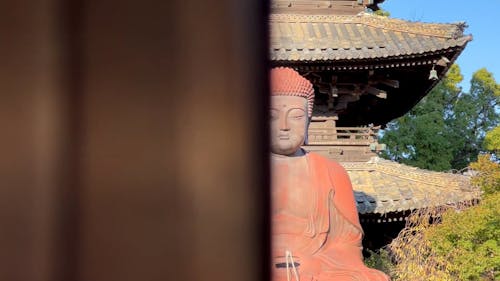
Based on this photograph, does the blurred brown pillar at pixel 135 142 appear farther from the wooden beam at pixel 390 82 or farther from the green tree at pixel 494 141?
the green tree at pixel 494 141

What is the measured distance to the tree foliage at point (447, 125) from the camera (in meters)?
12.5

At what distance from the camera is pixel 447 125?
43.9ft

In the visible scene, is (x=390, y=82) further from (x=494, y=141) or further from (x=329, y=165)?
(x=494, y=141)

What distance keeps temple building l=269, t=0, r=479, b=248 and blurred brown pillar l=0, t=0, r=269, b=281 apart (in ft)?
11.8

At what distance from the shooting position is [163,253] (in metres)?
0.27

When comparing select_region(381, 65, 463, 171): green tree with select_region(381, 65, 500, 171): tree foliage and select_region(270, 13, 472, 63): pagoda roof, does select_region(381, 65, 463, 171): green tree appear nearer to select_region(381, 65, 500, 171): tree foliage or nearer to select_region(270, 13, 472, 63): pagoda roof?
select_region(381, 65, 500, 171): tree foliage

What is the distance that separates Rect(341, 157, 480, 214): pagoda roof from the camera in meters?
3.88

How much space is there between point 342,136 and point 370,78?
18.8 inches

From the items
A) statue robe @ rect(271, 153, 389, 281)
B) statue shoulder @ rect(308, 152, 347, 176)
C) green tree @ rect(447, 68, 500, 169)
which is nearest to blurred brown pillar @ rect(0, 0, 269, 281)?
statue robe @ rect(271, 153, 389, 281)

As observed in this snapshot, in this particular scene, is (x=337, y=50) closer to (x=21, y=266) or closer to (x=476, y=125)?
(x=21, y=266)

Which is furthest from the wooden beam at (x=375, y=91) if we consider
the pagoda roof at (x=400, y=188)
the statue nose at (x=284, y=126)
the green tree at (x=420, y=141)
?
the green tree at (x=420, y=141)

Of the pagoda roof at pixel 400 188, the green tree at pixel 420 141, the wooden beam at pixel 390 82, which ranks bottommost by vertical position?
the green tree at pixel 420 141

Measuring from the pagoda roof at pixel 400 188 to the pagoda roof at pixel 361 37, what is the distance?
0.82m

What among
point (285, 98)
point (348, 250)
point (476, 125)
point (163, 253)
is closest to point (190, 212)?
point (163, 253)
